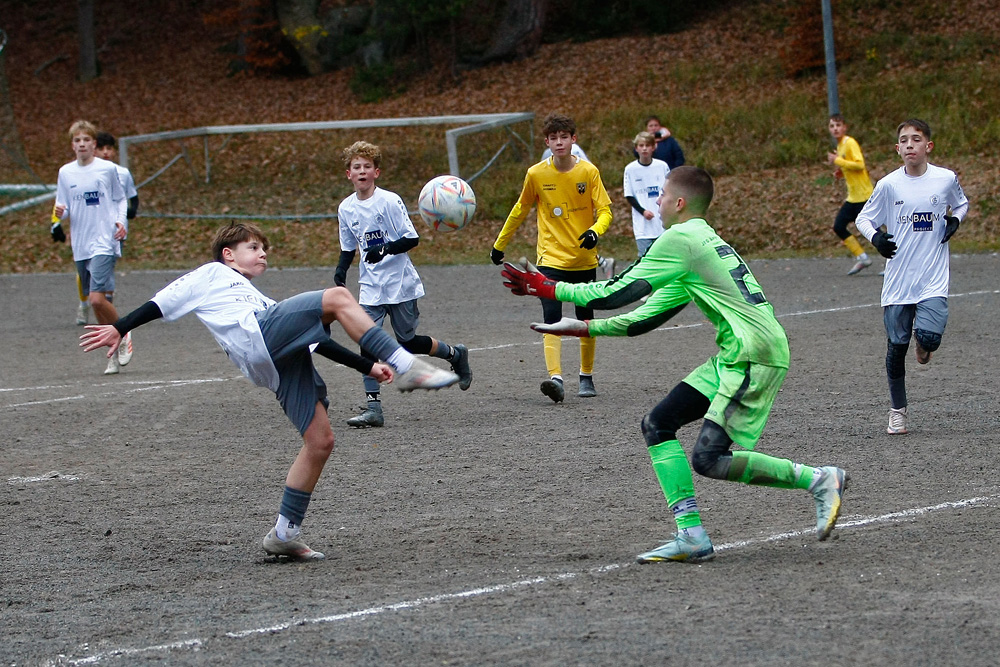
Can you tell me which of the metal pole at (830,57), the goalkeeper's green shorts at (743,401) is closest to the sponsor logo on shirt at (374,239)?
the goalkeeper's green shorts at (743,401)

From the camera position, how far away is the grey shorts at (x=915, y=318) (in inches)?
314

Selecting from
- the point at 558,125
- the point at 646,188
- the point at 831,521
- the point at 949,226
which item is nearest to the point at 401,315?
the point at 558,125

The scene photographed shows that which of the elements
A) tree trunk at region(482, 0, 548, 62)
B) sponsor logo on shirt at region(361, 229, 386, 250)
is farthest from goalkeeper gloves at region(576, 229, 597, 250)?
tree trunk at region(482, 0, 548, 62)

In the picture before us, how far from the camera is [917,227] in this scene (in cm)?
815

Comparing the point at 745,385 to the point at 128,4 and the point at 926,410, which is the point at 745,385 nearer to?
the point at 926,410

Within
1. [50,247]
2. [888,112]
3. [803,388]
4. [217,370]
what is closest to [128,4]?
[50,247]

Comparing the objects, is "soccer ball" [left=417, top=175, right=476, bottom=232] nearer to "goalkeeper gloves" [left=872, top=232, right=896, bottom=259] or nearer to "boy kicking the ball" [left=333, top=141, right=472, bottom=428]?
"boy kicking the ball" [left=333, top=141, right=472, bottom=428]

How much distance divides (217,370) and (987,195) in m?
13.7

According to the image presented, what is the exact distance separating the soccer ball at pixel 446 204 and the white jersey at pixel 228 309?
3.83 meters

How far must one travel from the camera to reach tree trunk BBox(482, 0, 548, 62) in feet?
109

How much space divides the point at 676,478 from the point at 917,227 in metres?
3.52

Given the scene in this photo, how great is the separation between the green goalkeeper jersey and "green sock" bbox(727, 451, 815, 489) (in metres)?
0.44

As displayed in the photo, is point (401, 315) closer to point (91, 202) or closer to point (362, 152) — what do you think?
point (362, 152)

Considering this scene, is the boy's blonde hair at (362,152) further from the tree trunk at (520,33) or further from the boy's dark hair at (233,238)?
the tree trunk at (520,33)
